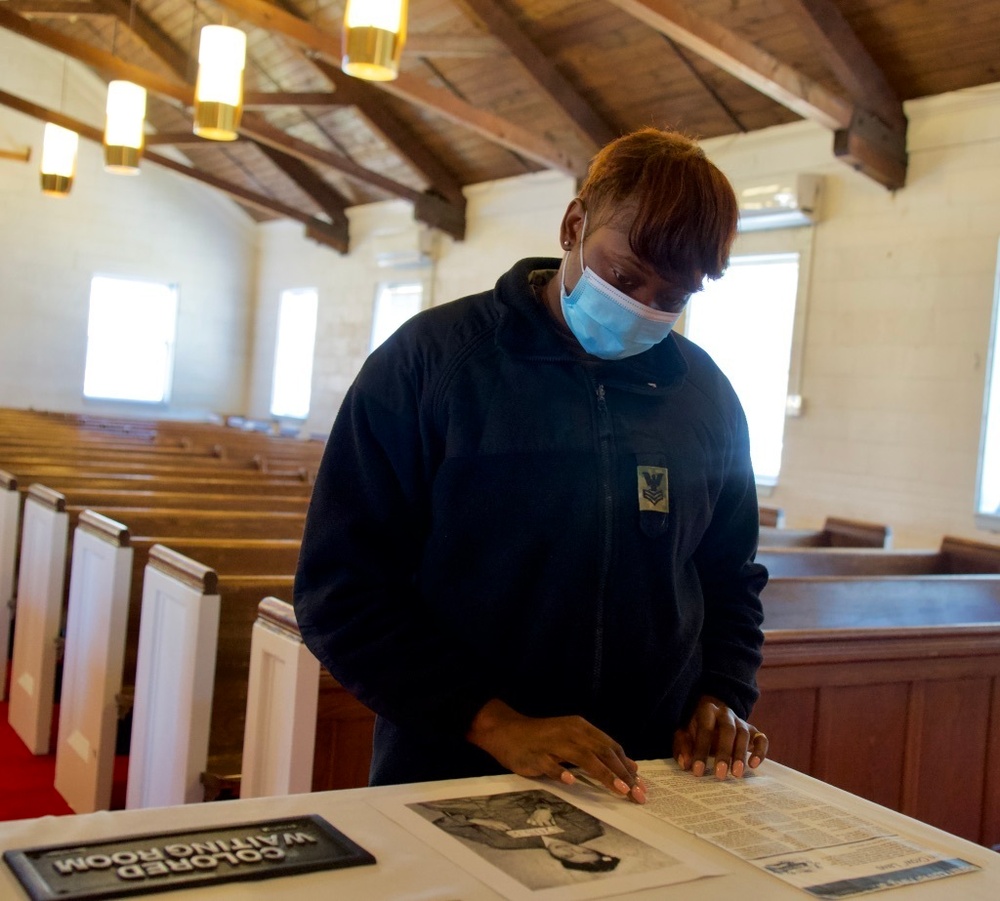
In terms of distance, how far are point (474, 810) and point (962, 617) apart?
290 cm

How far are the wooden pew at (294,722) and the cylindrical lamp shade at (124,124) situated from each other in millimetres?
3838

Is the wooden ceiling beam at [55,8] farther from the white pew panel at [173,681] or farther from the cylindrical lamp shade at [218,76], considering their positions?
the white pew panel at [173,681]

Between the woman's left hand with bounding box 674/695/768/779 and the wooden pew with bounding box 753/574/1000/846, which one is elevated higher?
the woman's left hand with bounding box 674/695/768/779

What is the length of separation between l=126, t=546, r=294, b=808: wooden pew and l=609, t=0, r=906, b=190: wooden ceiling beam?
371cm

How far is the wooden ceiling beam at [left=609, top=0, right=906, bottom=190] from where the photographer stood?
18.1 ft

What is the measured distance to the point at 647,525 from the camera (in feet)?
4.21

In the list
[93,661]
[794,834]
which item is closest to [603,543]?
[794,834]

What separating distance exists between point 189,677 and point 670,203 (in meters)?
1.89

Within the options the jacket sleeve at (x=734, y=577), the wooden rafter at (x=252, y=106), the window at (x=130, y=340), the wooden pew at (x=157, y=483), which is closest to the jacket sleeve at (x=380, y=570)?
the jacket sleeve at (x=734, y=577)

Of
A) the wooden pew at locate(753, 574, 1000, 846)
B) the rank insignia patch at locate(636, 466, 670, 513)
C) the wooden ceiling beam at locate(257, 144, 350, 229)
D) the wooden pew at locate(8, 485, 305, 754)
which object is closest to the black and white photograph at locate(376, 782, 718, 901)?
the rank insignia patch at locate(636, 466, 670, 513)

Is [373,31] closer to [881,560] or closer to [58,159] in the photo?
[881,560]

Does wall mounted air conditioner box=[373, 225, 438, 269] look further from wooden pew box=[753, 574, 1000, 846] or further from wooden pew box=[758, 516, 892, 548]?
wooden pew box=[753, 574, 1000, 846]

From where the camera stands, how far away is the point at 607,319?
50.8 inches

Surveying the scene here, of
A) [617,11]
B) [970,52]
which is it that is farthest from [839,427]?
[617,11]
